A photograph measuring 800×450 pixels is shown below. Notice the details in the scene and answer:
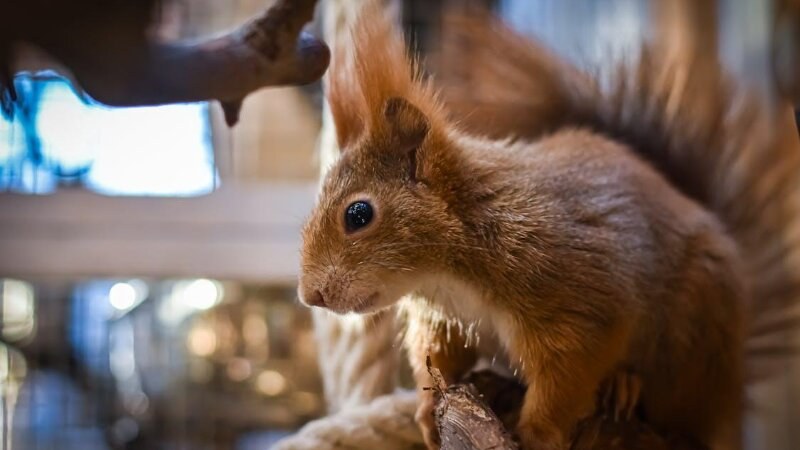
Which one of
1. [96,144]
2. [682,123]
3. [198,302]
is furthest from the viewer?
[198,302]

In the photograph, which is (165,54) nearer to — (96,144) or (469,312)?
(96,144)

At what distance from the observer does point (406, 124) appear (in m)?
0.64

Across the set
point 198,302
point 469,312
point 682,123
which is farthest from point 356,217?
point 198,302

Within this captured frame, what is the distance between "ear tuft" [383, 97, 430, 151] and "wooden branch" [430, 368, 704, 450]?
0.64 feet

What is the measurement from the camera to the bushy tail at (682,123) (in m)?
0.91

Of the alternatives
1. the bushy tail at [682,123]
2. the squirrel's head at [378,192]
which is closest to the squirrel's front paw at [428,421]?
the squirrel's head at [378,192]

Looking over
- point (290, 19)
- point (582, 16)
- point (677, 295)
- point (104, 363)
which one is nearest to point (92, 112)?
point (290, 19)

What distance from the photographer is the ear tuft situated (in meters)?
0.64

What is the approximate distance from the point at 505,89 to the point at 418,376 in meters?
0.36

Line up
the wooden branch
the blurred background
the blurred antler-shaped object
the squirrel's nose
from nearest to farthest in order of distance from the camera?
the blurred antler-shaped object < the wooden branch < the squirrel's nose < the blurred background

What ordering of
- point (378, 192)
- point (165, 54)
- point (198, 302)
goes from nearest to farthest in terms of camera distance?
point (165, 54) < point (378, 192) < point (198, 302)

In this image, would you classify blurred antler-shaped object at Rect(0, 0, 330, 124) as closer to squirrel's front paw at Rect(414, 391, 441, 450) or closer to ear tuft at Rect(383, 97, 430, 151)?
ear tuft at Rect(383, 97, 430, 151)

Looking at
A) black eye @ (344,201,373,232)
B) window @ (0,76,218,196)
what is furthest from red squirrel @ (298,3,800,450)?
window @ (0,76,218,196)

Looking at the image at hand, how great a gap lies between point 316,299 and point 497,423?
0.58 ft
